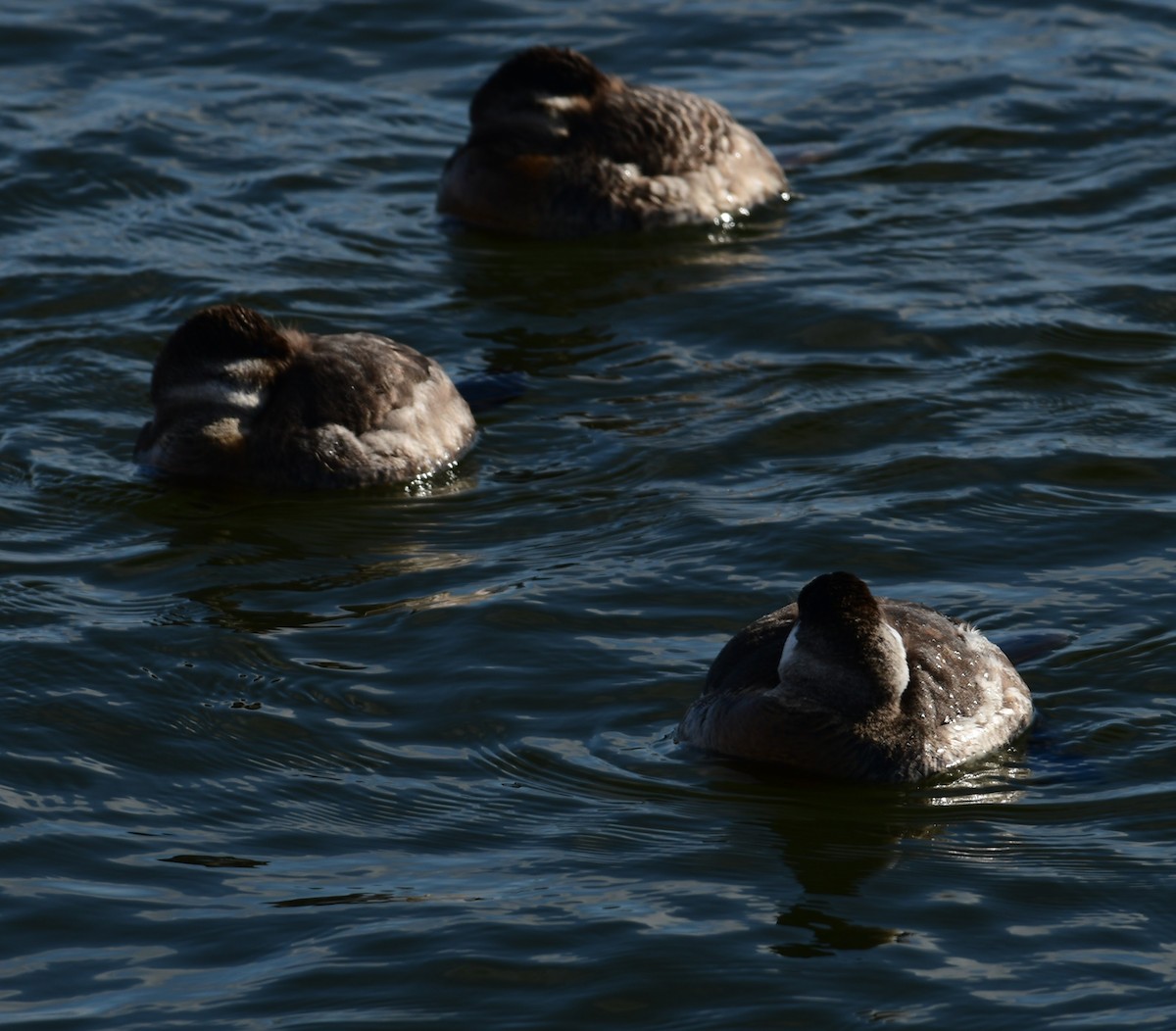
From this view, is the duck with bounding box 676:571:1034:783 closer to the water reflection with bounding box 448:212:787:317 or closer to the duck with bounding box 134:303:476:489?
the duck with bounding box 134:303:476:489

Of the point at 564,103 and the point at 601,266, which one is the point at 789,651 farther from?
the point at 564,103

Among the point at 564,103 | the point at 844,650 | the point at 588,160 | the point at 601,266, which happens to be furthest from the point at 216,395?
Answer: the point at 564,103

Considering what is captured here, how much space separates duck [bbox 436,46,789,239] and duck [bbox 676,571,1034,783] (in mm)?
8341

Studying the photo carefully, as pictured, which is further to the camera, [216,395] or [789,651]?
[216,395]

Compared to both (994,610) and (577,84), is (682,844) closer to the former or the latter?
(994,610)

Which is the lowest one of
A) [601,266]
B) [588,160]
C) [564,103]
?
[601,266]

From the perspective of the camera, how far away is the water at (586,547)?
7.80m

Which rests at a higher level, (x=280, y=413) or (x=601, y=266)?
(x=601, y=266)

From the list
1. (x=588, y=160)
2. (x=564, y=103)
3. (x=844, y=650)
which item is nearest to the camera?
(x=844, y=650)

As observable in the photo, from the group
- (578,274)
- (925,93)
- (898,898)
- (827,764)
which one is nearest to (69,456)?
(578,274)

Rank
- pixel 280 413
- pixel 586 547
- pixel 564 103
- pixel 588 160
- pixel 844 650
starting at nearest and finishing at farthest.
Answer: pixel 844 650 < pixel 586 547 < pixel 280 413 < pixel 588 160 < pixel 564 103

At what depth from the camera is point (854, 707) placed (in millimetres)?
9125

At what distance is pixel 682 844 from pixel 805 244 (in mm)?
8801

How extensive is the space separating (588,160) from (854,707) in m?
8.89
